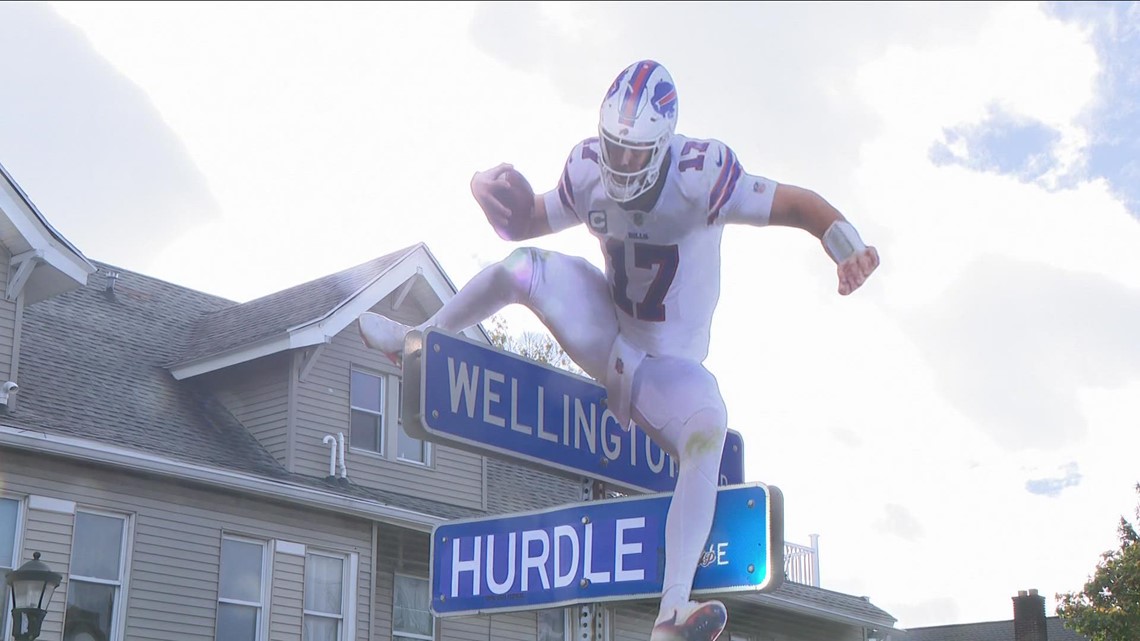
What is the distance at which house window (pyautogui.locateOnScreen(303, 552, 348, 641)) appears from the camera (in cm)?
1691

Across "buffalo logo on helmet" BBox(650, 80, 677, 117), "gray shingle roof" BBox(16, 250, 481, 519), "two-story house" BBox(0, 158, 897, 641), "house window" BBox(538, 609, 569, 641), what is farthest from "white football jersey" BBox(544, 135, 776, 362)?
"house window" BBox(538, 609, 569, 641)

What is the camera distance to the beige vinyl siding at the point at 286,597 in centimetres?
1639

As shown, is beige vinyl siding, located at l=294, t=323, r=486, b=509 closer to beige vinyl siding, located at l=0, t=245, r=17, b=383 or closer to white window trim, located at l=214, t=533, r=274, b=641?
white window trim, located at l=214, t=533, r=274, b=641

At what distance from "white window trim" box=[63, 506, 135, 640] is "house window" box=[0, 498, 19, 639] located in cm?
60

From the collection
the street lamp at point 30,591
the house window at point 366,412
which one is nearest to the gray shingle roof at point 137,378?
the house window at point 366,412

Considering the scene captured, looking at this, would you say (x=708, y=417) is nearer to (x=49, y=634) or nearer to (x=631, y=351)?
(x=631, y=351)

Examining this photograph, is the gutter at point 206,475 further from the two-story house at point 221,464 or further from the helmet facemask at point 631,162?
the helmet facemask at point 631,162

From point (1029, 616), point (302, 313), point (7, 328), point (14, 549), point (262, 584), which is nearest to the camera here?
point (14, 549)

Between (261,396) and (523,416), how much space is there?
40.0 ft

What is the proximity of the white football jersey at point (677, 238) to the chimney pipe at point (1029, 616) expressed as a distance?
38.7 m

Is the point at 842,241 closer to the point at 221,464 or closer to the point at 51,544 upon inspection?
the point at 51,544

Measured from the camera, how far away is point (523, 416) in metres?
6.20

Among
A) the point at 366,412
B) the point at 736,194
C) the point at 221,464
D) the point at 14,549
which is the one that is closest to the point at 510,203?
the point at 736,194

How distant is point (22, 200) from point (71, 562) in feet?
12.4
